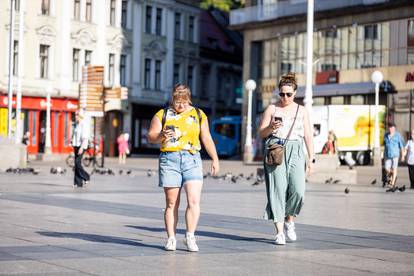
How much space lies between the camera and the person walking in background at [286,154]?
13.0 meters

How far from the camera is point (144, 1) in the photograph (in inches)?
2985

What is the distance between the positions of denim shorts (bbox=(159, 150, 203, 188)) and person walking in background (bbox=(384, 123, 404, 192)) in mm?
18435

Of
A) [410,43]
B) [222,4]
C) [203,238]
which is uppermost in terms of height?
[222,4]

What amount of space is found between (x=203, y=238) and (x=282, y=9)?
52618mm

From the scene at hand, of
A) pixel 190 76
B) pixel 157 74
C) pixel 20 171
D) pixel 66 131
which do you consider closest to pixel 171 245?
pixel 20 171

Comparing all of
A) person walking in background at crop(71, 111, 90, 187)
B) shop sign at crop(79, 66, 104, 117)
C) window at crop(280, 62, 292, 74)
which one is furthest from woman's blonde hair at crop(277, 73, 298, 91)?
window at crop(280, 62, 292, 74)

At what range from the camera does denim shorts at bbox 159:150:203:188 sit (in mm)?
11922

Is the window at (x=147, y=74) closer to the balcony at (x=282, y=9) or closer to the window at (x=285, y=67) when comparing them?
the balcony at (x=282, y=9)

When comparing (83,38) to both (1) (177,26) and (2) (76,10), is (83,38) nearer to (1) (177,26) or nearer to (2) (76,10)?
(2) (76,10)

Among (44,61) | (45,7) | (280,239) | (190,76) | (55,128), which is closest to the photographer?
(280,239)

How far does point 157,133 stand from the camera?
472 inches

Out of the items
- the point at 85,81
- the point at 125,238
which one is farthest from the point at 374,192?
the point at 85,81

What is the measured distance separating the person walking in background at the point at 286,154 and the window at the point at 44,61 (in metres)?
55.5

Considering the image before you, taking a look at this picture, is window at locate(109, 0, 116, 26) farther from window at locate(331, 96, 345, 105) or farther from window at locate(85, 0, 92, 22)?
window at locate(331, 96, 345, 105)
